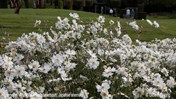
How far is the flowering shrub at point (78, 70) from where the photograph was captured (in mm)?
4000

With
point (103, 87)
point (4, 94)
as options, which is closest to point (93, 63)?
point (103, 87)

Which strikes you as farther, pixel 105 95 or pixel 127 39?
pixel 127 39

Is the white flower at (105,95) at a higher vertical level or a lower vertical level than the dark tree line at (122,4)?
higher

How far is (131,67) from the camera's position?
4.73 meters

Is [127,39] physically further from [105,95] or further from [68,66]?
[105,95]

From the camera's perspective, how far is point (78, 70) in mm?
4559

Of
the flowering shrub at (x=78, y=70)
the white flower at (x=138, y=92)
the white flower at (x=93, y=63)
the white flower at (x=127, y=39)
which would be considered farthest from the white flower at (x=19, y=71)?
the white flower at (x=127, y=39)

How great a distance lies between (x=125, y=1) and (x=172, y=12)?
426 inches

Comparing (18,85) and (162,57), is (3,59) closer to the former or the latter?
(18,85)

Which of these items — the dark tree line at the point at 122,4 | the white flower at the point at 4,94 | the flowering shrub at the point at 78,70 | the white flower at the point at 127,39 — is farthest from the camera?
Result: the dark tree line at the point at 122,4

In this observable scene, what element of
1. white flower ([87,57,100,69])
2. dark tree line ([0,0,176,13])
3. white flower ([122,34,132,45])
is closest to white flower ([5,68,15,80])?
white flower ([87,57,100,69])

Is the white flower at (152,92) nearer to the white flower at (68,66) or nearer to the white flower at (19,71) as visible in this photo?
the white flower at (68,66)

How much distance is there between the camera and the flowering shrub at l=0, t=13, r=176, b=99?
400cm

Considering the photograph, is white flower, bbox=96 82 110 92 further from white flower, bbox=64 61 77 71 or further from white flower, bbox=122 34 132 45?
white flower, bbox=122 34 132 45
